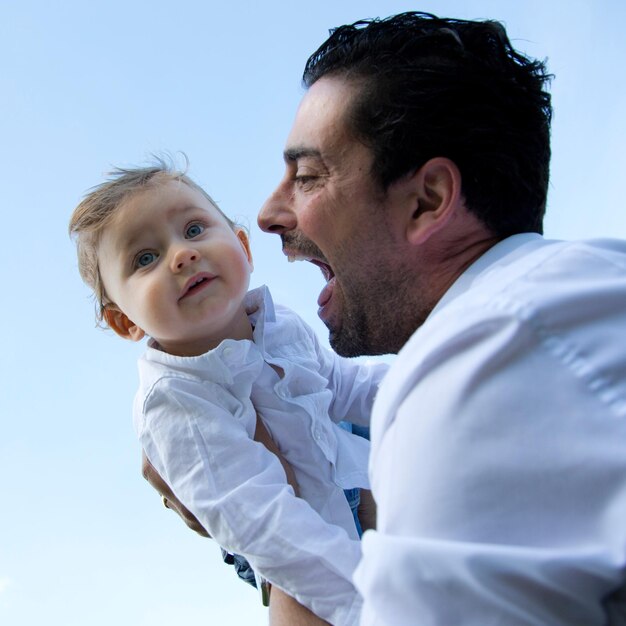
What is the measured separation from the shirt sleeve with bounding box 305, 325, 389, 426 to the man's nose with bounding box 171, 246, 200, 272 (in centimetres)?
88

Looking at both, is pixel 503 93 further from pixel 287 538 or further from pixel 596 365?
pixel 287 538

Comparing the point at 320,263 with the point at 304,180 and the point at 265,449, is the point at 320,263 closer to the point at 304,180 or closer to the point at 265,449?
the point at 304,180

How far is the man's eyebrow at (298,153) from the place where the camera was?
9.20 feet

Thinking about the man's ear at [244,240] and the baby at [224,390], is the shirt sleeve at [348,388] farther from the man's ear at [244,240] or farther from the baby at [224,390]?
the man's ear at [244,240]

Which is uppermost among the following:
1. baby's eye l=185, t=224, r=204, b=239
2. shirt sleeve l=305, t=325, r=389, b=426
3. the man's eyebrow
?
the man's eyebrow

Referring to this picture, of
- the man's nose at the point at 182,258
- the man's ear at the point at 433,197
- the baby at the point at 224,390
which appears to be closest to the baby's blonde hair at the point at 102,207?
the baby at the point at 224,390

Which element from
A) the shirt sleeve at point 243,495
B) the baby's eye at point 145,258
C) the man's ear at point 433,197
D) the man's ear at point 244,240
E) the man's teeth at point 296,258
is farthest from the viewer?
the man's ear at point 244,240

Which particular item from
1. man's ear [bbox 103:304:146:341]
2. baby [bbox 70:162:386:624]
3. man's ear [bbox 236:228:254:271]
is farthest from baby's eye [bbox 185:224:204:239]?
man's ear [bbox 103:304:146:341]

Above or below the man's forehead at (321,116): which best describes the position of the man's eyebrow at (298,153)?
below

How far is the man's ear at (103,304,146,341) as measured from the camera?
367 centimetres

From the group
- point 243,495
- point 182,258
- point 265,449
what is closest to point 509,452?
point 243,495

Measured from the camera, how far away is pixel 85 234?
11.4 ft

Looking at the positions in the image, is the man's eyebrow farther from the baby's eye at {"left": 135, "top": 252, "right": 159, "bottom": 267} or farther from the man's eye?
the baby's eye at {"left": 135, "top": 252, "right": 159, "bottom": 267}

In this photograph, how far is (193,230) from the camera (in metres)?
3.37
